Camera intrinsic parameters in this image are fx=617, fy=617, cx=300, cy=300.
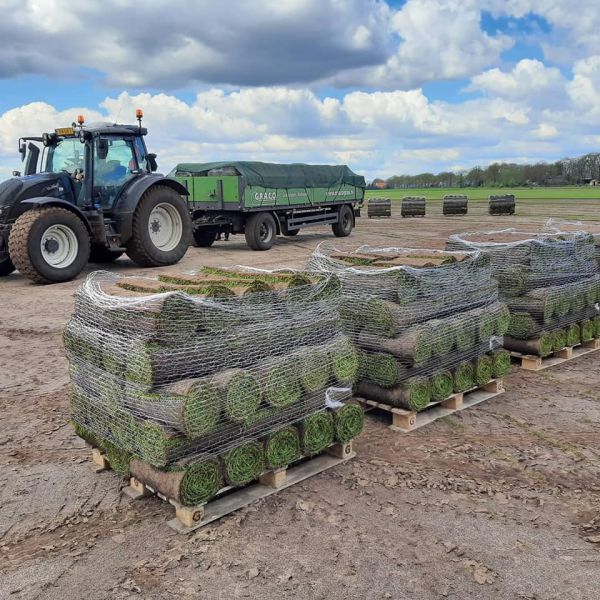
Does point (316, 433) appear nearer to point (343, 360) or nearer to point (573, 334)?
point (343, 360)

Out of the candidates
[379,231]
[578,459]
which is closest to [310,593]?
[578,459]

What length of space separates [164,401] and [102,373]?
0.82 meters

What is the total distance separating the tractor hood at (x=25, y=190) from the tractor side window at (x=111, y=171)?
0.68m

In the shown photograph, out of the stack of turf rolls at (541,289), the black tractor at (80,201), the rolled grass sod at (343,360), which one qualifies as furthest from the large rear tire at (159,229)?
the rolled grass sod at (343,360)

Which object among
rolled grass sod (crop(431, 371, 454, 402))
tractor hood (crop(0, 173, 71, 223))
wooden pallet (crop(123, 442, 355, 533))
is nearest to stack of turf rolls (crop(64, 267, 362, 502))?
wooden pallet (crop(123, 442, 355, 533))

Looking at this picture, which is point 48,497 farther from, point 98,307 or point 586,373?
point 586,373

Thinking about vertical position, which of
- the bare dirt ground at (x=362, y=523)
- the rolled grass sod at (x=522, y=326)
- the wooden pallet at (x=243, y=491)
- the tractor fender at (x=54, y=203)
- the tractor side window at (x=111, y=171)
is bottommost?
the bare dirt ground at (x=362, y=523)

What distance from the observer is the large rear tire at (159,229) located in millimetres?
13680

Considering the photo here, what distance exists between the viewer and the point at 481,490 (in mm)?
4605

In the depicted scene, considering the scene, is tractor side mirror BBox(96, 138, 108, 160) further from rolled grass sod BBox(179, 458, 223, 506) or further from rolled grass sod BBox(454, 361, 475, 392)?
rolled grass sod BBox(179, 458, 223, 506)

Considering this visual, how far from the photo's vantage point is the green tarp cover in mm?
17000

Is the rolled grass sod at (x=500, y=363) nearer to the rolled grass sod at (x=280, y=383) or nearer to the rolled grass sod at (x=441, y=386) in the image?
the rolled grass sod at (x=441, y=386)

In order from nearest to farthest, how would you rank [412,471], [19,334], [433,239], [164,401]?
[164,401] → [412,471] → [19,334] → [433,239]

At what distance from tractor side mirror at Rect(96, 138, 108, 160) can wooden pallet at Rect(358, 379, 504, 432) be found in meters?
9.02
